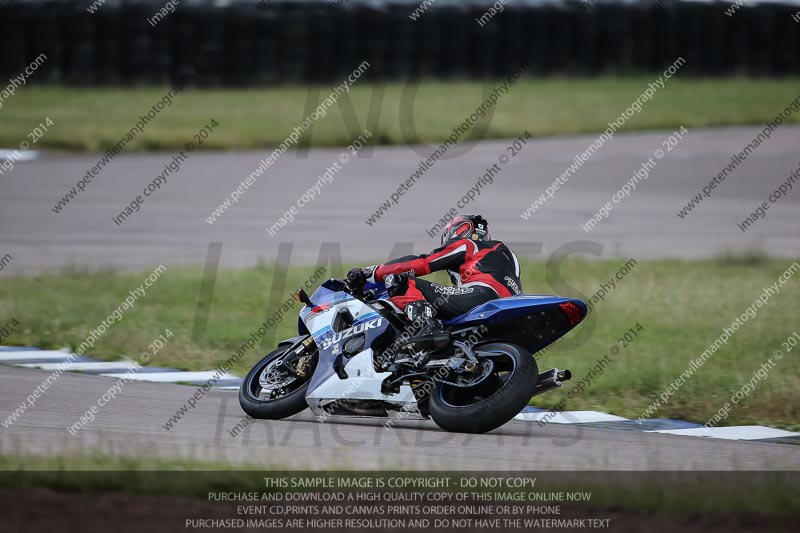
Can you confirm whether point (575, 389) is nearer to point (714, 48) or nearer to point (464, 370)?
point (464, 370)

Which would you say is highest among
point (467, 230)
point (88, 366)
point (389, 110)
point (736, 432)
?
point (467, 230)

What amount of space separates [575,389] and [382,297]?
93.7 inches

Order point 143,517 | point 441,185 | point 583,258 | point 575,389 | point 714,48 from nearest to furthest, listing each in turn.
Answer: point 143,517 → point 575,389 → point 583,258 → point 441,185 → point 714,48

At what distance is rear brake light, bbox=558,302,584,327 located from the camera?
8.30 m

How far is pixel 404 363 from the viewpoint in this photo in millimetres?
8570

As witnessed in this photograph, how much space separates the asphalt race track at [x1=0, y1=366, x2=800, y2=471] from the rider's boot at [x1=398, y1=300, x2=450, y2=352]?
0.61m

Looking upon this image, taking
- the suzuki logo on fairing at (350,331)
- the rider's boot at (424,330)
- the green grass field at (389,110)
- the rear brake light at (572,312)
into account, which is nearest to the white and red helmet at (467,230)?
the rider's boot at (424,330)

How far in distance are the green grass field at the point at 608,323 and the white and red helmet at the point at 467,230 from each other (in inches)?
69.9

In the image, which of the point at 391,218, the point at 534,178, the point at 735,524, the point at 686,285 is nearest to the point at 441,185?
the point at 534,178

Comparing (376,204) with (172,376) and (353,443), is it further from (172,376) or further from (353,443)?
(353,443)

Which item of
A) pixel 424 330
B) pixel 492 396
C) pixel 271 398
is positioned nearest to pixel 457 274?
pixel 424 330

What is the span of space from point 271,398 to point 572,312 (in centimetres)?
233

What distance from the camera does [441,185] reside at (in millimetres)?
24453

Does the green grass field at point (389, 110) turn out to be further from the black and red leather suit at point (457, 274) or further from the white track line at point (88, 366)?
the black and red leather suit at point (457, 274)
